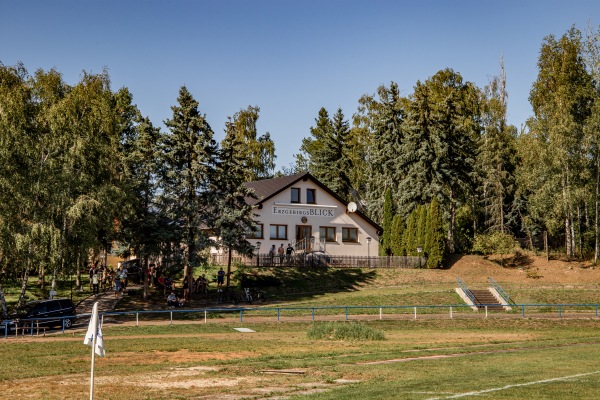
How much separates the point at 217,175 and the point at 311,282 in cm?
1164

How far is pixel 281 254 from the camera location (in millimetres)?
62625

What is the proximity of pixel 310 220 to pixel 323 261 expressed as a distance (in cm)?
559

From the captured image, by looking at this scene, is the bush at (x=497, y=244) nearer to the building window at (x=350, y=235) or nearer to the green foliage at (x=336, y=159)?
the building window at (x=350, y=235)

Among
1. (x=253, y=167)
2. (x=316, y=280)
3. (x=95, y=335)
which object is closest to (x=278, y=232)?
(x=316, y=280)

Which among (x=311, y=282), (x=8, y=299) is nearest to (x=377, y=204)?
(x=311, y=282)

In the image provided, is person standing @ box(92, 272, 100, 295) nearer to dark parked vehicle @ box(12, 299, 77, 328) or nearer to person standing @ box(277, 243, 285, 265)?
dark parked vehicle @ box(12, 299, 77, 328)

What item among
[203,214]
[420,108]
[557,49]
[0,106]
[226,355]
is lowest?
[226,355]

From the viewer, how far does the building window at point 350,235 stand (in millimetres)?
69125

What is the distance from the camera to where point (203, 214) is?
53688 millimetres

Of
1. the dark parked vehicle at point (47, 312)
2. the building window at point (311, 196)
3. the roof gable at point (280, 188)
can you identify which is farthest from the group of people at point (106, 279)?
the building window at point (311, 196)

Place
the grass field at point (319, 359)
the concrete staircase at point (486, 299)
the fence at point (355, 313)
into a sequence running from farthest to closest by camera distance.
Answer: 1. the concrete staircase at point (486, 299)
2. the fence at point (355, 313)
3. the grass field at point (319, 359)

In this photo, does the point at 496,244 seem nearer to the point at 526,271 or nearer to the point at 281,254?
the point at 526,271

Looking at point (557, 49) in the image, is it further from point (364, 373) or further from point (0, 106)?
point (364, 373)

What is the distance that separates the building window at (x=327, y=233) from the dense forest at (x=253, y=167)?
5744 millimetres
